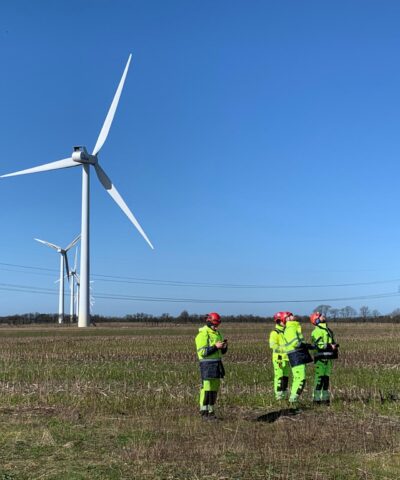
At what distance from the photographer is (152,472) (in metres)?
6.98

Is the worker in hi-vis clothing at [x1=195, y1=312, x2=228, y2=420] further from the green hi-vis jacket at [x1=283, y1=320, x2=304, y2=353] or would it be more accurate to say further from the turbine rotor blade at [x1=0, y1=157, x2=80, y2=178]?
the turbine rotor blade at [x1=0, y1=157, x2=80, y2=178]

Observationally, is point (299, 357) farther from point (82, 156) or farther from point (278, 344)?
point (82, 156)

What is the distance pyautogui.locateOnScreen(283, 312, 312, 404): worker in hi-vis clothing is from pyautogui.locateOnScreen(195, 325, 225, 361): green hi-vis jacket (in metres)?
2.11

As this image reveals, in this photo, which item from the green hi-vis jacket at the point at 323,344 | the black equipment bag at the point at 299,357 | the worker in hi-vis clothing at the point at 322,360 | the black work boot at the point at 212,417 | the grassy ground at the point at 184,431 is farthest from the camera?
the green hi-vis jacket at the point at 323,344

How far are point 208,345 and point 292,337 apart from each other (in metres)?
2.42

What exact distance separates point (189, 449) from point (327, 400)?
5539 mm

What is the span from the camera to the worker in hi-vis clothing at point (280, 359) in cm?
1370

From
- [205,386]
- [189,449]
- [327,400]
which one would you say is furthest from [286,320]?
[189,449]

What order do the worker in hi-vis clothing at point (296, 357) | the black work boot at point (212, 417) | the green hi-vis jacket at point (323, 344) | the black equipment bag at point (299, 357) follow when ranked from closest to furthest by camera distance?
the black work boot at point (212, 417)
the worker in hi-vis clothing at point (296, 357)
the black equipment bag at point (299, 357)
the green hi-vis jacket at point (323, 344)

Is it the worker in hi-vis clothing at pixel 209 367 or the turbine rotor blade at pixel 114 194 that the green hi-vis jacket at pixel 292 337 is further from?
the turbine rotor blade at pixel 114 194

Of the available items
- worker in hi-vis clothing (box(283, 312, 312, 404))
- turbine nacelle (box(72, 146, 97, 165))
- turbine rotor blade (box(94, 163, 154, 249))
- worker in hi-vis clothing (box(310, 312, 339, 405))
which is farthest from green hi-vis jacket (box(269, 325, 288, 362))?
turbine nacelle (box(72, 146, 97, 165))

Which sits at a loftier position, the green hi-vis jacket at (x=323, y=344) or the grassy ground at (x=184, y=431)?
the green hi-vis jacket at (x=323, y=344)

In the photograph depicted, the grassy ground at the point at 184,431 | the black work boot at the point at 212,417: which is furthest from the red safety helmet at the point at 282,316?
the black work boot at the point at 212,417

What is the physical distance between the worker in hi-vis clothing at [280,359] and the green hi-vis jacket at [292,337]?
2.77ft
